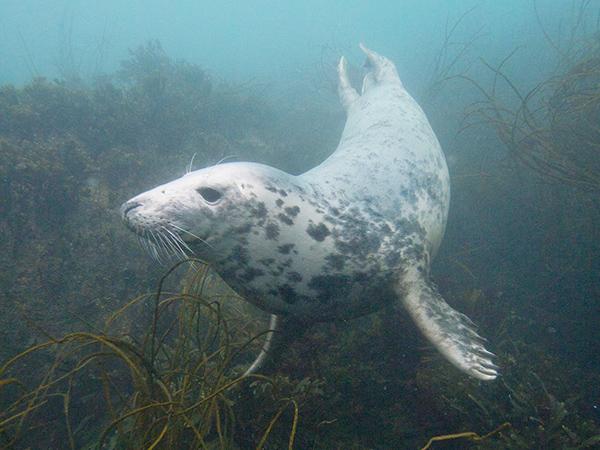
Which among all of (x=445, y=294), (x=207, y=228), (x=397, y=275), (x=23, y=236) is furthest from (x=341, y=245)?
(x=23, y=236)

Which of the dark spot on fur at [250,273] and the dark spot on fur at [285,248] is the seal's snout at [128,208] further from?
the dark spot on fur at [285,248]

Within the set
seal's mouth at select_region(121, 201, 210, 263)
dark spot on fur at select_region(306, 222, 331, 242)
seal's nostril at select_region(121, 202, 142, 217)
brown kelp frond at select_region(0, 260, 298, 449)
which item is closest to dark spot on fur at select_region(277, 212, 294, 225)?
dark spot on fur at select_region(306, 222, 331, 242)

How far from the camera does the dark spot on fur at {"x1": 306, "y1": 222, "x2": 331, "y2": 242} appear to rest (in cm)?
248

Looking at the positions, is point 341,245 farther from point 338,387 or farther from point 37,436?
point 37,436

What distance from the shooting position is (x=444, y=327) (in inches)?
100

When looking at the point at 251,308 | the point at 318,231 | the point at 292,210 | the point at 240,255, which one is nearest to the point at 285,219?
the point at 292,210

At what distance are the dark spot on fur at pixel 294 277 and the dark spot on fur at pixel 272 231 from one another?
247 millimetres

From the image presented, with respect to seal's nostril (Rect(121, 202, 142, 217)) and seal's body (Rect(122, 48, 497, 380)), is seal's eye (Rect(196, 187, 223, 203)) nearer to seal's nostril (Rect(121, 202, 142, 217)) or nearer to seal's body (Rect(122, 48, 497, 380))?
seal's body (Rect(122, 48, 497, 380))

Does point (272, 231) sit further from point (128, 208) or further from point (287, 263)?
point (128, 208)

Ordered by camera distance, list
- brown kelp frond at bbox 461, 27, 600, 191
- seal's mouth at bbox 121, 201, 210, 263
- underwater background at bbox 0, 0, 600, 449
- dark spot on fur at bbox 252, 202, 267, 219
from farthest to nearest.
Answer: brown kelp frond at bbox 461, 27, 600, 191 → underwater background at bbox 0, 0, 600, 449 → dark spot on fur at bbox 252, 202, 267, 219 → seal's mouth at bbox 121, 201, 210, 263

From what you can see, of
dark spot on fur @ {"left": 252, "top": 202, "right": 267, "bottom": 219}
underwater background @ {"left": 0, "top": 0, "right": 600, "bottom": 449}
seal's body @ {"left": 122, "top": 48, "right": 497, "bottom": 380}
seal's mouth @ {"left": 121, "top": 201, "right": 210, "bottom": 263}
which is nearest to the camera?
seal's mouth @ {"left": 121, "top": 201, "right": 210, "bottom": 263}

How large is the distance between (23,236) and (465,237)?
6.52 m

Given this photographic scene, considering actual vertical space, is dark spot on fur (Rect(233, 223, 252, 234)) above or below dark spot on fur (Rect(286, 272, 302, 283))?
above

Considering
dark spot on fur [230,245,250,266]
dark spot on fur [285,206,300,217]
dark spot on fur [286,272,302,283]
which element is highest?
dark spot on fur [285,206,300,217]
